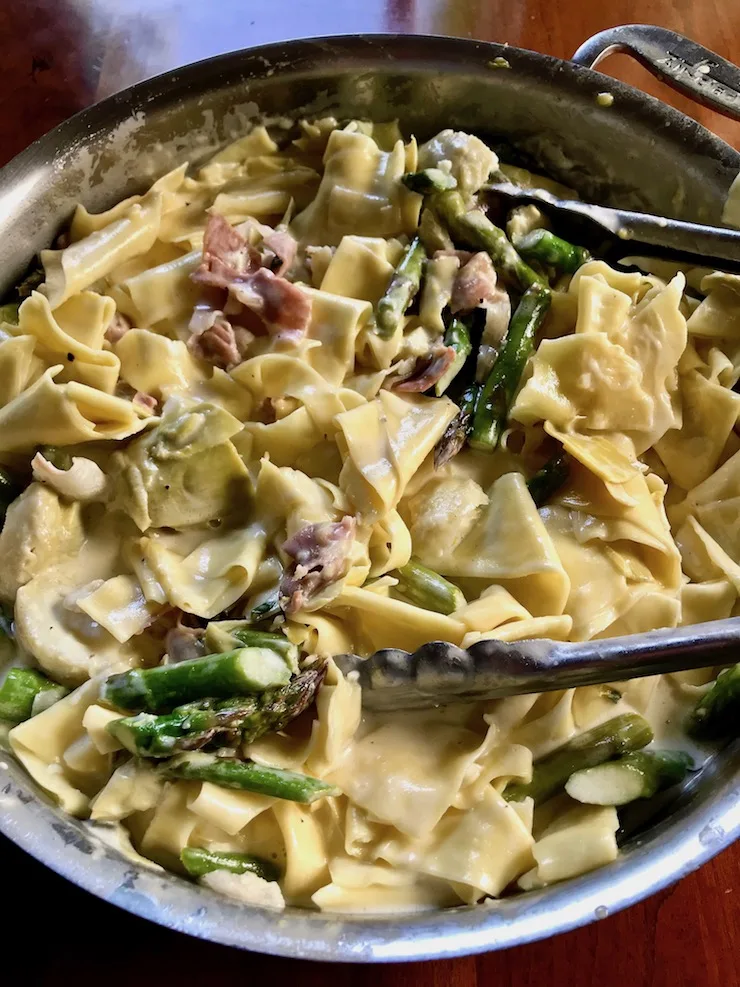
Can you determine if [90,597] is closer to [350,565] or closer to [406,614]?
[350,565]

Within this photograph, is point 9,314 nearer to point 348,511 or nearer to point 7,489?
point 7,489

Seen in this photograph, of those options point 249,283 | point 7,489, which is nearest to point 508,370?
point 249,283

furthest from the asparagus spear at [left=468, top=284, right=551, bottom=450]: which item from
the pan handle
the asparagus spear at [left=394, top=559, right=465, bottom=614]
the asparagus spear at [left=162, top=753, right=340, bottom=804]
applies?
the asparagus spear at [left=162, top=753, right=340, bottom=804]

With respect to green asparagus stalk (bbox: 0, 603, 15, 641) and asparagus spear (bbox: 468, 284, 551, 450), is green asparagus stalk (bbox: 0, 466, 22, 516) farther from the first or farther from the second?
asparagus spear (bbox: 468, 284, 551, 450)

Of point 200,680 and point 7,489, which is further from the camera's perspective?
point 7,489

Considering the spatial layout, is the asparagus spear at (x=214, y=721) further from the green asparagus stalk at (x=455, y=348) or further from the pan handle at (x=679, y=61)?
the pan handle at (x=679, y=61)

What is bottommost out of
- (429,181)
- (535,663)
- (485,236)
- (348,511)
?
(535,663)
